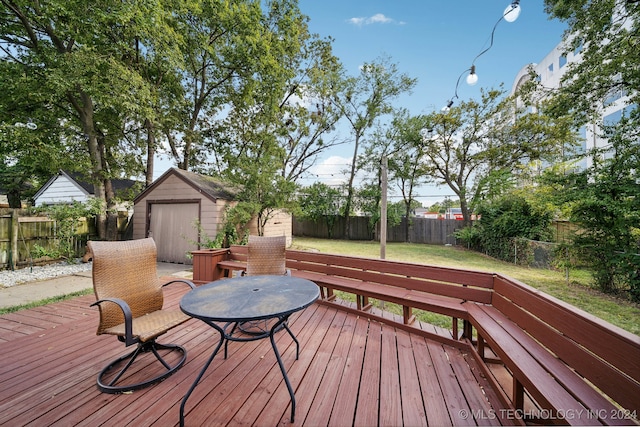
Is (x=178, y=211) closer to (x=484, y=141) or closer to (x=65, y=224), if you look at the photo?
(x=65, y=224)

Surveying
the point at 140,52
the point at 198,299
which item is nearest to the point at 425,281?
the point at 198,299

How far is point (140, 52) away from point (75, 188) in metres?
10.4

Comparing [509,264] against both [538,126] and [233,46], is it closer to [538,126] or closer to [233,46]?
[538,126]

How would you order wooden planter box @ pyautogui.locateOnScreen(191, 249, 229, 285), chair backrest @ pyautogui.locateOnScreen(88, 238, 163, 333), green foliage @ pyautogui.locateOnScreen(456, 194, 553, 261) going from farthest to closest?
green foliage @ pyautogui.locateOnScreen(456, 194, 553, 261)
wooden planter box @ pyautogui.locateOnScreen(191, 249, 229, 285)
chair backrest @ pyautogui.locateOnScreen(88, 238, 163, 333)

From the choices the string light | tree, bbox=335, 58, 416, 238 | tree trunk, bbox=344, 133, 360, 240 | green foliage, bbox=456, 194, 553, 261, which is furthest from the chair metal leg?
tree, bbox=335, 58, 416, 238

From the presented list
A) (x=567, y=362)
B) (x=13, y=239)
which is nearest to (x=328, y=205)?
(x=13, y=239)

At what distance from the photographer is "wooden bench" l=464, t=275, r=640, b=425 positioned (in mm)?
1153

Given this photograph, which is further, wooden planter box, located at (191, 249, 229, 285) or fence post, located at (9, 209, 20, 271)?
fence post, located at (9, 209, 20, 271)

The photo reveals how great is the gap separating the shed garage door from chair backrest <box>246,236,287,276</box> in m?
4.74

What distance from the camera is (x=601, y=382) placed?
1250 mm

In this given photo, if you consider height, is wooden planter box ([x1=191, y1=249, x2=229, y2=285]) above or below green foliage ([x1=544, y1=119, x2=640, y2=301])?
below

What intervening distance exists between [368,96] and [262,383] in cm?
1717

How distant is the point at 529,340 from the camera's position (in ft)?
6.24

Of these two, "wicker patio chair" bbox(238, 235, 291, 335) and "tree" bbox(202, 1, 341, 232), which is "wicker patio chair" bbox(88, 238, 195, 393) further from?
"tree" bbox(202, 1, 341, 232)
